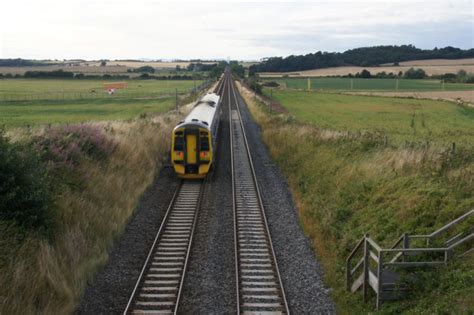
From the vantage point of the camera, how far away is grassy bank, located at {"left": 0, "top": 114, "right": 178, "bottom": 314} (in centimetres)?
932

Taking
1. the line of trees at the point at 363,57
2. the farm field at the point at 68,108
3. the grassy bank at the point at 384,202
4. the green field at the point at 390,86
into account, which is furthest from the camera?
the line of trees at the point at 363,57

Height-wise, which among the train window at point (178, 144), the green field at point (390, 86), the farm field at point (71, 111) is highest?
the green field at point (390, 86)

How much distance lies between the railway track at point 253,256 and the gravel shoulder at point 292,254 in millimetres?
208

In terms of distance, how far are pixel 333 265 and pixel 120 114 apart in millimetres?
41242

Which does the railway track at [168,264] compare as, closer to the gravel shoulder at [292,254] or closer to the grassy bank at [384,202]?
the gravel shoulder at [292,254]

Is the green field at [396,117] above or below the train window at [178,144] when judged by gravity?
below

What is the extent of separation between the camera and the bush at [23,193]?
34.1 feet

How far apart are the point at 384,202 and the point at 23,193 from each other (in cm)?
909

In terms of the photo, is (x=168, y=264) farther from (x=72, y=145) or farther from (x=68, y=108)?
(x=68, y=108)

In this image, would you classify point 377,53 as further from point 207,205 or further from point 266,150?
point 207,205

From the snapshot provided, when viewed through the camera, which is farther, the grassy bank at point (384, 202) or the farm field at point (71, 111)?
the farm field at point (71, 111)

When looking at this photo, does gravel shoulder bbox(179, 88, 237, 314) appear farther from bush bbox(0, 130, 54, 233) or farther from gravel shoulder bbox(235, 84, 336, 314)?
bush bbox(0, 130, 54, 233)

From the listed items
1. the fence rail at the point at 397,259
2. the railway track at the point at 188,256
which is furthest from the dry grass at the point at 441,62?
the fence rail at the point at 397,259

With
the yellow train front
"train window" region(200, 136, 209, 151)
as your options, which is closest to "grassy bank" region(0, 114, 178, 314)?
the yellow train front
